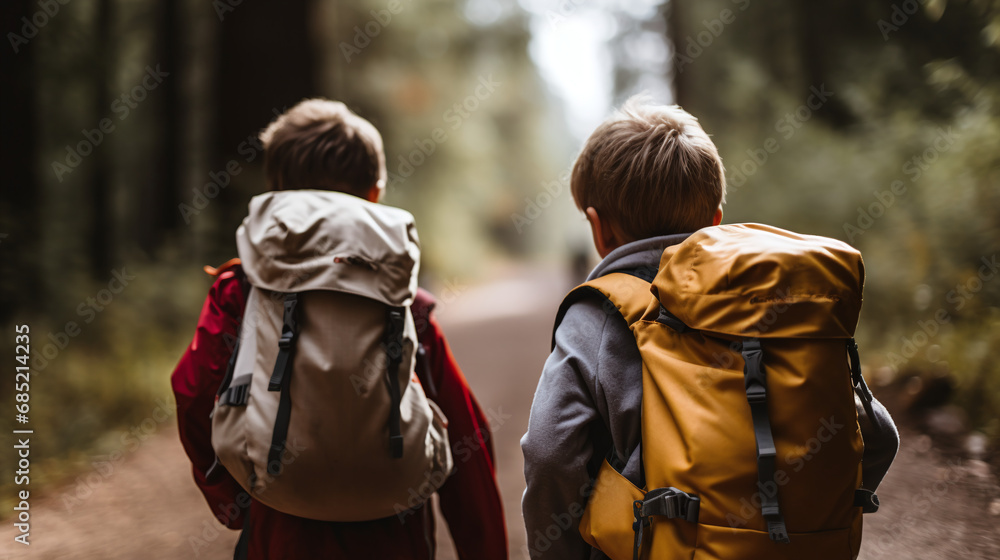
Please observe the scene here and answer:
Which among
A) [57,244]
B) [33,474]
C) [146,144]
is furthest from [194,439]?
[146,144]

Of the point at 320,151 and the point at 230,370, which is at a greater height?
the point at 320,151

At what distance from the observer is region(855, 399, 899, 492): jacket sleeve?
160cm

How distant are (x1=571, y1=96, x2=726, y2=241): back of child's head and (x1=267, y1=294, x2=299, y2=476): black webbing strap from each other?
3.04 ft

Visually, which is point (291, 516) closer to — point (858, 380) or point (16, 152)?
point (858, 380)

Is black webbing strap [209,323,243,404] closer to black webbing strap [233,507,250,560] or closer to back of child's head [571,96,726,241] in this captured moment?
black webbing strap [233,507,250,560]

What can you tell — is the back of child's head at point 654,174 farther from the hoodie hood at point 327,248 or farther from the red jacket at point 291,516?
the red jacket at point 291,516

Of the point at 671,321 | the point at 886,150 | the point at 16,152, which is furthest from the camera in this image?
the point at 886,150

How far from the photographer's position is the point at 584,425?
5.31 ft

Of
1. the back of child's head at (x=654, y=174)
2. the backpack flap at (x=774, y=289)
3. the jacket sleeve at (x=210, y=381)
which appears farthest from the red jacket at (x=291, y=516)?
the backpack flap at (x=774, y=289)

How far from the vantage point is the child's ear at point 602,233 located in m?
1.86

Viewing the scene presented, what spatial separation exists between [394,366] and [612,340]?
644 millimetres

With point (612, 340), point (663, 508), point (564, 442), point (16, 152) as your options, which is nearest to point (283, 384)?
point (564, 442)

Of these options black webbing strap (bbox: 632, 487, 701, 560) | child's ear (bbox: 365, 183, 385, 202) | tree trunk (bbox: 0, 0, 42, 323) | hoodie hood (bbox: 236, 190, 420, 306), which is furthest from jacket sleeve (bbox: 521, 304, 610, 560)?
tree trunk (bbox: 0, 0, 42, 323)

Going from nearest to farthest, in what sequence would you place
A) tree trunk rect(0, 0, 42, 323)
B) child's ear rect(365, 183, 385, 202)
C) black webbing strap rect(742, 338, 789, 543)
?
black webbing strap rect(742, 338, 789, 543)
child's ear rect(365, 183, 385, 202)
tree trunk rect(0, 0, 42, 323)
